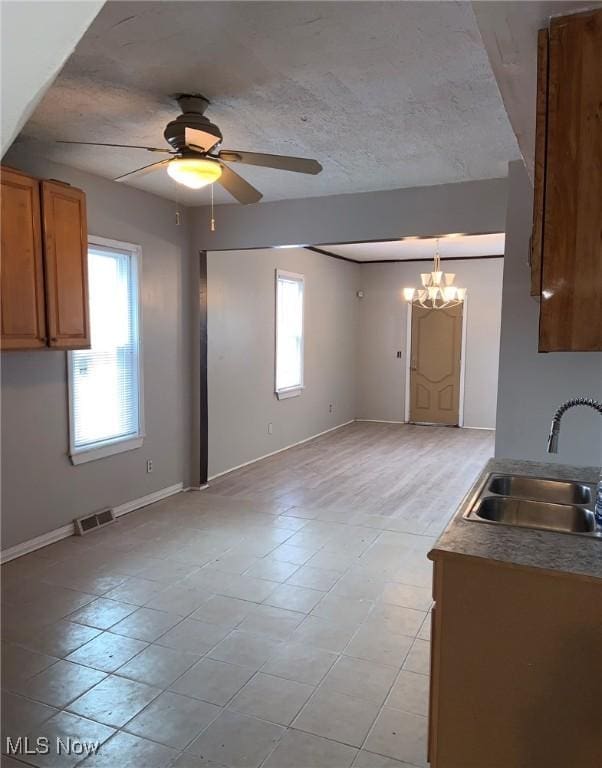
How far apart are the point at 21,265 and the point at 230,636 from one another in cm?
240

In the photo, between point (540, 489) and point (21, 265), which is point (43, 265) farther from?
point (540, 489)

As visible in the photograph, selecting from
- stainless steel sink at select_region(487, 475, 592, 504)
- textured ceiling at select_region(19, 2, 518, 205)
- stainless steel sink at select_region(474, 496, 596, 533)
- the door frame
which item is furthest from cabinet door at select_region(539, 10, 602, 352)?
the door frame

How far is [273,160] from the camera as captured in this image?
265 cm

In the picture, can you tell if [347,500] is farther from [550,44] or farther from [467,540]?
[550,44]

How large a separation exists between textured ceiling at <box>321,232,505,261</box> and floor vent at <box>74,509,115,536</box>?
13.5 feet

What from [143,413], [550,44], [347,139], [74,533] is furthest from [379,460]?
[550,44]

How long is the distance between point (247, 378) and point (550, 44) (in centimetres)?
511

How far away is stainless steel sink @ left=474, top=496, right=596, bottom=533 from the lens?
2070mm

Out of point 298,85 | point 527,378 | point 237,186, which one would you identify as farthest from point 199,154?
point 527,378

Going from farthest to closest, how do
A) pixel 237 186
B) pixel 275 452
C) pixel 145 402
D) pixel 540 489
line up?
pixel 275 452
pixel 145 402
pixel 237 186
pixel 540 489

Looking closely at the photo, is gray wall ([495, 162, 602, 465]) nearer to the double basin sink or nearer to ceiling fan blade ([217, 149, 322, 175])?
the double basin sink

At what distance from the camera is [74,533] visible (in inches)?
161

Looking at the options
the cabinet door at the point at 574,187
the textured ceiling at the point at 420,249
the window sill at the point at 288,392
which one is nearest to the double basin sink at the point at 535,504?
the cabinet door at the point at 574,187

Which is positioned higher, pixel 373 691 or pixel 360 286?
pixel 360 286
